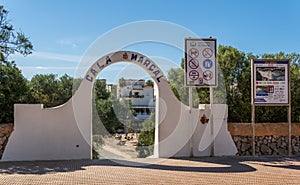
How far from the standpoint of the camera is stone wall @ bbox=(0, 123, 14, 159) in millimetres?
8336

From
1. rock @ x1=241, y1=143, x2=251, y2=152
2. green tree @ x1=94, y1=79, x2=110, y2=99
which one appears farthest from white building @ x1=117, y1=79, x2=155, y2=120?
rock @ x1=241, y1=143, x2=251, y2=152

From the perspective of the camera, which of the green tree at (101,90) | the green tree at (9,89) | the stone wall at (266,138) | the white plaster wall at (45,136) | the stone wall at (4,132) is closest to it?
the white plaster wall at (45,136)

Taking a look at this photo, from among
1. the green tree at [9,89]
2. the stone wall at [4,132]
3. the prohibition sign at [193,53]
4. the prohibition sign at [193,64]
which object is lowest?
the stone wall at [4,132]

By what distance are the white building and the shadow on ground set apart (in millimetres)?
10378

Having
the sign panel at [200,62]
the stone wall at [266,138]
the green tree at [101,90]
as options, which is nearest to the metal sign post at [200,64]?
the sign panel at [200,62]

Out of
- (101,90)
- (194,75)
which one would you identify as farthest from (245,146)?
(101,90)

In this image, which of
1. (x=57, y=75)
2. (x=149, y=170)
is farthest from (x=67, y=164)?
(x=57, y=75)

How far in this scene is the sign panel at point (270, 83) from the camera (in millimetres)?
9148

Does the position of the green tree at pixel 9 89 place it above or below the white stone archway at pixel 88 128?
above

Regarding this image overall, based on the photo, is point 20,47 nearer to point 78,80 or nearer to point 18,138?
point 78,80

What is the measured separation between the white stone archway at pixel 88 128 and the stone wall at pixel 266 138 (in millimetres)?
527

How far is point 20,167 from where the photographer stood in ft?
24.0

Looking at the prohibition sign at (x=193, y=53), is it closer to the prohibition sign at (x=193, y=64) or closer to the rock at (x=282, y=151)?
the prohibition sign at (x=193, y=64)

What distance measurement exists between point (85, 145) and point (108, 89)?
12.6m
